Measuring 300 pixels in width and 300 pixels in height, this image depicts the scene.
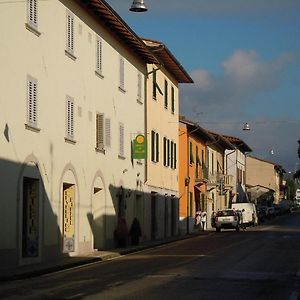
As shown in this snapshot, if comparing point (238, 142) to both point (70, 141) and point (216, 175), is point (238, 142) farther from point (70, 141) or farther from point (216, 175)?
point (70, 141)

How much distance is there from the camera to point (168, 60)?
138ft

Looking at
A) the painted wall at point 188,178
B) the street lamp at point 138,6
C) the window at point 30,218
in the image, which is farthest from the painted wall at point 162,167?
the street lamp at point 138,6

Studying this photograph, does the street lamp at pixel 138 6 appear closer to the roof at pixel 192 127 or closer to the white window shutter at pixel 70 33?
the white window shutter at pixel 70 33

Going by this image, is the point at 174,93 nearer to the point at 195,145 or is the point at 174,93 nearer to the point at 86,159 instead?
the point at 195,145

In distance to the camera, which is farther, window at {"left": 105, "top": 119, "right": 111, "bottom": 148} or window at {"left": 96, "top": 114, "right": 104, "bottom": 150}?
window at {"left": 105, "top": 119, "right": 111, "bottom": 148}

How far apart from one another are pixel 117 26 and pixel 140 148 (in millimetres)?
6521

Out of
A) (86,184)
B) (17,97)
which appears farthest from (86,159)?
(17,97)

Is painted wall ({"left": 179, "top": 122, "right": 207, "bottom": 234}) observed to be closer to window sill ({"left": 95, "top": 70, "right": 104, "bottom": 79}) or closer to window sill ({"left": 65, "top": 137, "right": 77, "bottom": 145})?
window sill ({"left": 95, "top": 70, "right": 104, "bottom": 79})

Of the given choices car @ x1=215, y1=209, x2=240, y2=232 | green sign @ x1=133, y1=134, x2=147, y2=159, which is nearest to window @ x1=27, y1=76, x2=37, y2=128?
green sign @ x1=133, y1=134, x2=147, y2=159

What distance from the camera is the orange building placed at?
51.3 meters

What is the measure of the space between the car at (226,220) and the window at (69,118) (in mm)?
29772

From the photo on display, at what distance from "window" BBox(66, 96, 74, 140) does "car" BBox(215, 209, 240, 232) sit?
1172 inches

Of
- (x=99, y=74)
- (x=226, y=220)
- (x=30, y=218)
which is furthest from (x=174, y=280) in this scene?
(x=226, y=220)

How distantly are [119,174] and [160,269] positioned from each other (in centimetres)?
1312
